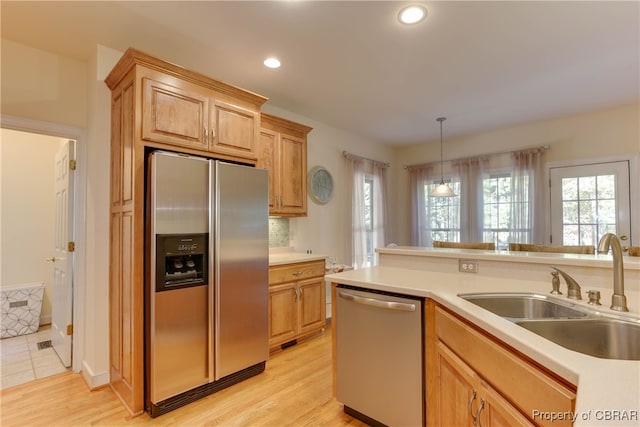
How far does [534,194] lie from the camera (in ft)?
14.0

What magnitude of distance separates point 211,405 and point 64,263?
1.87 metres

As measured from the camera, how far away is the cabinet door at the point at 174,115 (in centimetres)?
206

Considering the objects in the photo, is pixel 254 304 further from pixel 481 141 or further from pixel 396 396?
pixel 481 141

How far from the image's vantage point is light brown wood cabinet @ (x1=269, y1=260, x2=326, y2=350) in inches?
114

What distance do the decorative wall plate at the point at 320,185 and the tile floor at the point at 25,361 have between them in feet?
9.98

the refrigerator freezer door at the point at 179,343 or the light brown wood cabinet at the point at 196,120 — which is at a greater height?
the light brown wood cabinet at the point at 196,120

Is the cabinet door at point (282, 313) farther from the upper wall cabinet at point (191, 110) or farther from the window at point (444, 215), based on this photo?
the window at point (444, 215)

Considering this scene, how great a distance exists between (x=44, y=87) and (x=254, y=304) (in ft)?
7.83

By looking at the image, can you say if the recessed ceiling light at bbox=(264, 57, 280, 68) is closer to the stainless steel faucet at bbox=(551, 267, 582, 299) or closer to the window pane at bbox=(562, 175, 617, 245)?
the stainless steel faucet at bbox=(551, 267, 582, 299)

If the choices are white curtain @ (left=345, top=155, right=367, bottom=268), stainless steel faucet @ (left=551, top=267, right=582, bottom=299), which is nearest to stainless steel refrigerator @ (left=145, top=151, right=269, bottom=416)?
stainless steel faucet @ (left=551, top=267, right=582, bottom=299)

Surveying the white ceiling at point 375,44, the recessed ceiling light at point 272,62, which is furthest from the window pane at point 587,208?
the recessed ceiling light at point 272,62

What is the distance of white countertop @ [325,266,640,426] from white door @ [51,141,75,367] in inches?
97.9

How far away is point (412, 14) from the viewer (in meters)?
2.00

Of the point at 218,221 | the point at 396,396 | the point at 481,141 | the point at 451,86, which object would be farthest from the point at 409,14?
the point at 481,141
